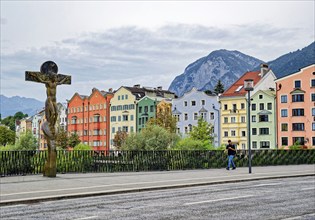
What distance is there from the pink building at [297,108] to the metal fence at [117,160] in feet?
156

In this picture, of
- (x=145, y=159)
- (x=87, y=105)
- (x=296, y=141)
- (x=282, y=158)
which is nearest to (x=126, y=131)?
(x=87, y=105)

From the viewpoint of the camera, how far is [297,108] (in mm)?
82375

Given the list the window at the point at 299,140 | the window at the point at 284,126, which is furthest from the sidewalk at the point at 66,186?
the window at the point at 284,126

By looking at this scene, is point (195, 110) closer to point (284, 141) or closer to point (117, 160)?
point (284, 141)

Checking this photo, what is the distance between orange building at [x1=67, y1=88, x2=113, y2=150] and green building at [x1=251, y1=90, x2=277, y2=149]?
38.7m

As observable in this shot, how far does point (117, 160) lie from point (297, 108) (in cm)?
6136

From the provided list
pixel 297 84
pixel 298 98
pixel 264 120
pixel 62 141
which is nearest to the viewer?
pixel 298 98

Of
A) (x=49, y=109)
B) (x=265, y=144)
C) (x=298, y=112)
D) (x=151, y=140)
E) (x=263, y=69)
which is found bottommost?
(x=265, y=144)

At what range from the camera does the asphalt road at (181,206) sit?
11.6 meters

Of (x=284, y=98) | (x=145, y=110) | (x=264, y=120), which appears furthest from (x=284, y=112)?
(x=145, y=110)

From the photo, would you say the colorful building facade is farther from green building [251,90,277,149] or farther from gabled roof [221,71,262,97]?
green building [251,90,277,149]

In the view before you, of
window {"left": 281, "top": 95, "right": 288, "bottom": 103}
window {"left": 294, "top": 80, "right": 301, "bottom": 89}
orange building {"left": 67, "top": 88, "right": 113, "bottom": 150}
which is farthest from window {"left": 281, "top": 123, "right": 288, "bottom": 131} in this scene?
orange building {"left": 67, "top": 88, "right": 113, "bottom": 150}

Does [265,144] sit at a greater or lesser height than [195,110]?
lesser

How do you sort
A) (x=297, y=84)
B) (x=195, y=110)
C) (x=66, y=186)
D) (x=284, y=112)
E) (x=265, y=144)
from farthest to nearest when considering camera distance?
(x=195, y=110) < (x=265, y=144) < (x=284, y=112) < (x=297, y=84) < (x=66, y=186)
